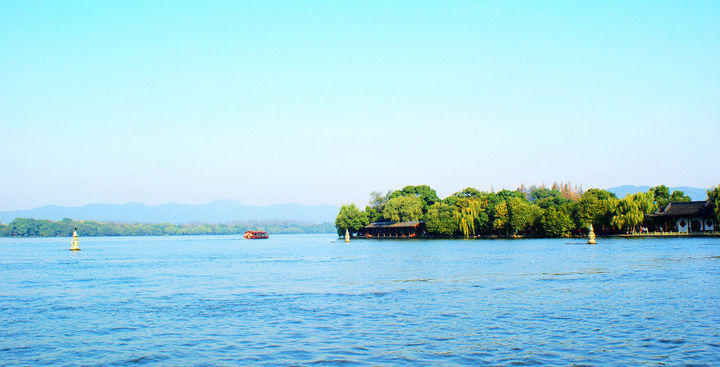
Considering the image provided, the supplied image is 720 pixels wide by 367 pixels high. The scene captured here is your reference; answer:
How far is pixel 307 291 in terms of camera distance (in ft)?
81.5

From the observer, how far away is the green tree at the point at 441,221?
104 metres

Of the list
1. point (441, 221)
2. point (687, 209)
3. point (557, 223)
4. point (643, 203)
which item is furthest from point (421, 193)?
point (687, 209)

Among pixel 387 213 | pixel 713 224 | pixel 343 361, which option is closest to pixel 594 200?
pixel 713 224

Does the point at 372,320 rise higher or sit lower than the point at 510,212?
lower

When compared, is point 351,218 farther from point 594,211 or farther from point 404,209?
point 594,211

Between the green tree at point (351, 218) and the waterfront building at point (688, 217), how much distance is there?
60177 mm

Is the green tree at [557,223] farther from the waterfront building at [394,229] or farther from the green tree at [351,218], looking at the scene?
the green tree at [351,218]

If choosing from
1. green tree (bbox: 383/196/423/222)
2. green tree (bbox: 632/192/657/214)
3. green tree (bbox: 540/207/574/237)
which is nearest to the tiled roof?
green tree (bbox: 632/192/657/214)

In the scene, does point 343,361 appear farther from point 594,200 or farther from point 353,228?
point 353,228

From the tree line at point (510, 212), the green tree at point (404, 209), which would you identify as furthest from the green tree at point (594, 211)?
the green tree at point (404, 209)

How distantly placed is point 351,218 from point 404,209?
15588 mm

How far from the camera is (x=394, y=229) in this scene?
123 m

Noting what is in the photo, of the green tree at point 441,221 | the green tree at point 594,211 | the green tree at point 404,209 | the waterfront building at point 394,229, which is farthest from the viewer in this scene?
the green tree at point 404,209

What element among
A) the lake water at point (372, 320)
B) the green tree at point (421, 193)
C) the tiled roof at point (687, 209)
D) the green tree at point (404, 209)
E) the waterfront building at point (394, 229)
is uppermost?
the green tree at point (421, 193)
